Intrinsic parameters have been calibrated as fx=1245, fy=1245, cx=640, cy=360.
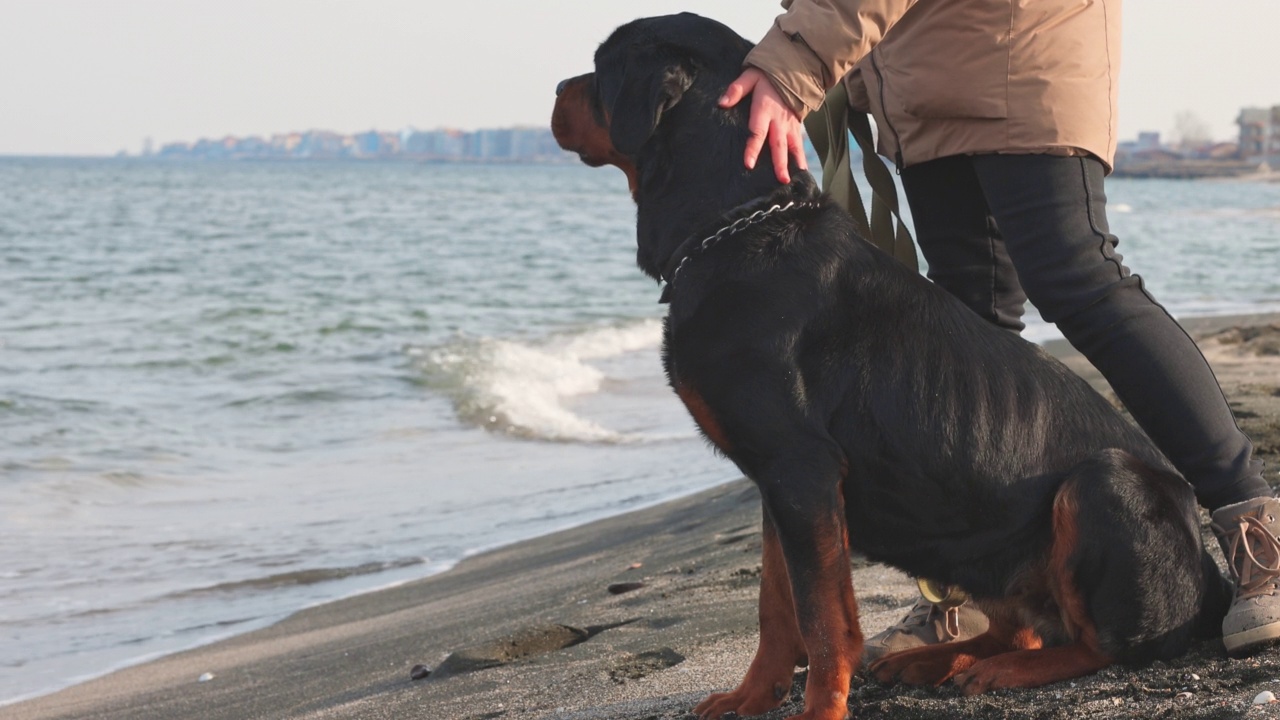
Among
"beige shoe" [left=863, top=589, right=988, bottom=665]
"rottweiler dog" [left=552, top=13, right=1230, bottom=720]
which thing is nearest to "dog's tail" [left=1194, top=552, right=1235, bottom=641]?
"rottweiler dog" [left=552, top=13, right=1230, bottom=720]

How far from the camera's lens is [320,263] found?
72.9ft

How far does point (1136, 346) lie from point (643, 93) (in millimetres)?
1184

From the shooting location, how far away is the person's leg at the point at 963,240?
2.96m

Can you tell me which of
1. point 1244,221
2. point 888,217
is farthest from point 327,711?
point 1244,221

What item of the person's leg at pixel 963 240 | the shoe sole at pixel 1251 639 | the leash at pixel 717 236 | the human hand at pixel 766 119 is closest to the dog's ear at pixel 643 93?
the human hand at pixel 766 119

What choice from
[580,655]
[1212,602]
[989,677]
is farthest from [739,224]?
[580,655]

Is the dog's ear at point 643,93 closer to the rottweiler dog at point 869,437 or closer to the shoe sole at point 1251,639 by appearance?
the rottweiler dog at point 869,437

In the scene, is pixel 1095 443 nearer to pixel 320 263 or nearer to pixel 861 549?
pixel 861 549

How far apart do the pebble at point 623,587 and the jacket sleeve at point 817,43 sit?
7.19 feet

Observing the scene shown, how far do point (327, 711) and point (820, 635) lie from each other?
5.31 feet

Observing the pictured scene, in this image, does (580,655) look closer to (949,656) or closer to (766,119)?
(949,656)

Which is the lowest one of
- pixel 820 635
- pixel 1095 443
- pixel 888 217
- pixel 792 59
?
pixel 820 635

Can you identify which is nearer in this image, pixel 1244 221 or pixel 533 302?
pixel 533 302

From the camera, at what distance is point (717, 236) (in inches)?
102
